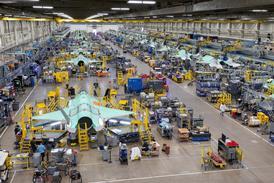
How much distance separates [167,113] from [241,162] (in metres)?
9.21

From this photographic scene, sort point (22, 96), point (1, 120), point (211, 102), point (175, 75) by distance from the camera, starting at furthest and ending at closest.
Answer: point (175, 75)
point (22, 96)
point (211, 102)
point (1, 120)

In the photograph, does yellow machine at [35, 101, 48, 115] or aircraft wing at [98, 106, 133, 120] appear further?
yellow machine at [35, 101, 48, 115]

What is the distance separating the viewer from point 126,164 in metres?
20.1

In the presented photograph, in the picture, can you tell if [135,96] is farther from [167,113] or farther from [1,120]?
[1,120]

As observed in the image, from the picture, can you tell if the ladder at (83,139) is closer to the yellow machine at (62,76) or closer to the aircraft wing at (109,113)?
the aircraft wing at (109,113)

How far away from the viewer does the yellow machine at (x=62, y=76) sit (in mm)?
46750

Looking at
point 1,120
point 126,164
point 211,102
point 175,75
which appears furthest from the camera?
point 175,75

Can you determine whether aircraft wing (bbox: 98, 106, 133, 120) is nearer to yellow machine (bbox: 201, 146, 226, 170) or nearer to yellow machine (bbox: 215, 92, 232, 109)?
yellow machine (bbox: 201, 146, 226, 170)

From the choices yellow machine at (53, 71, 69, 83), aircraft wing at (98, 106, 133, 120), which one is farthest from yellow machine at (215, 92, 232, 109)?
yellow machine at (53, 71, 69, 83)

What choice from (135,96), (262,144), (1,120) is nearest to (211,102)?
(135,96)

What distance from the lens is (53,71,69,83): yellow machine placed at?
46.8 m

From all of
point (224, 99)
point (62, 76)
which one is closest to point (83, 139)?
point (224, 99)

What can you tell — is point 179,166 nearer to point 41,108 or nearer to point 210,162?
point 210,162

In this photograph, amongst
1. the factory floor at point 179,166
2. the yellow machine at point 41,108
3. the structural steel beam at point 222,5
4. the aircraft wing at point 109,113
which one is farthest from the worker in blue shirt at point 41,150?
the structural steel beam at point 222,5
